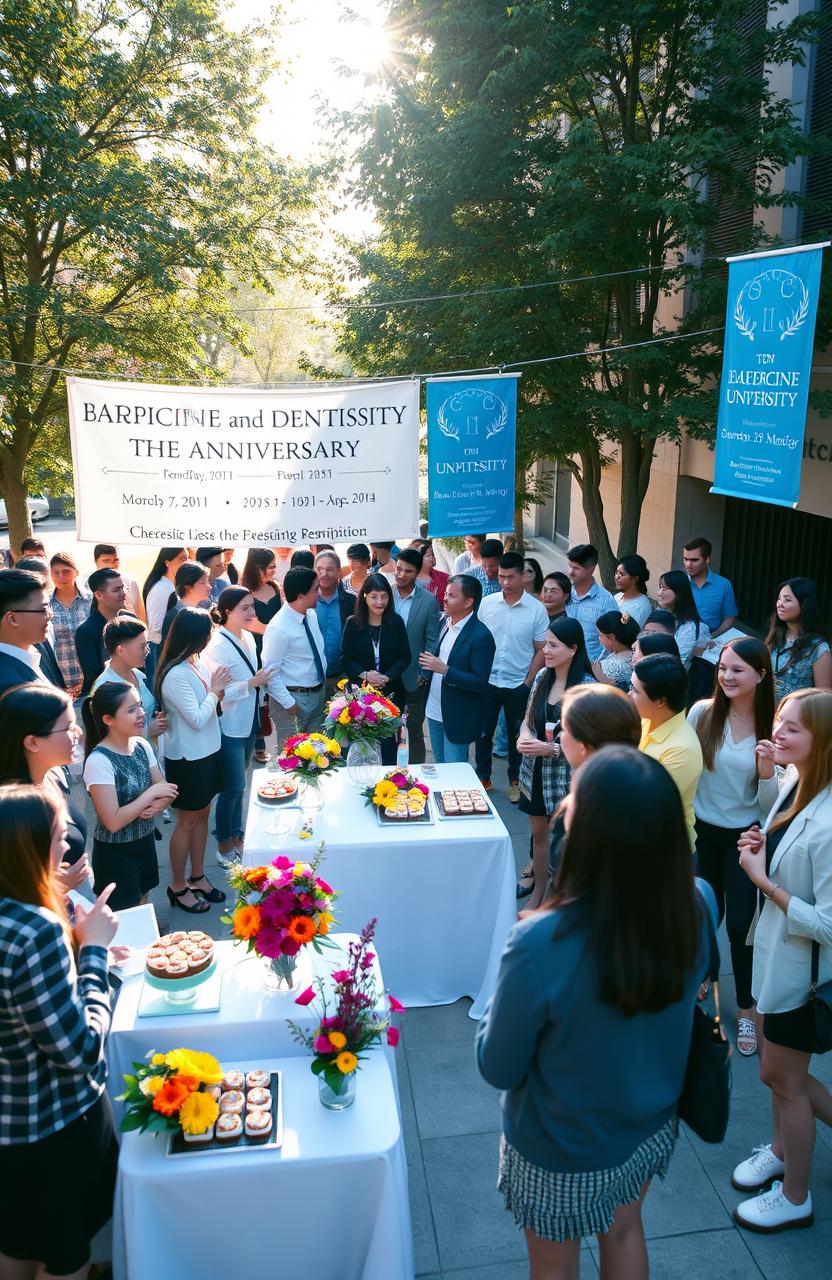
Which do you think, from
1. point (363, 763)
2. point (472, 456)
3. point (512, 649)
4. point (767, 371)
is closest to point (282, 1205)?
point (363, 763)

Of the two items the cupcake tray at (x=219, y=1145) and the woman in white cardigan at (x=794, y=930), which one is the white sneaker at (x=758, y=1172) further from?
the cupcake tray at (x=219, y=1145)

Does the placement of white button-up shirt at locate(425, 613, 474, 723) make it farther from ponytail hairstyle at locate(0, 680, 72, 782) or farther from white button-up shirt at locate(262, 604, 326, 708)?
ponytail hairstyle at locate(0, 680, 72, 782)

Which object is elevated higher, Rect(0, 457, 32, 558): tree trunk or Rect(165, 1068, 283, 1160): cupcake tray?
Rect(0, 457, 32, 558): tree trunk

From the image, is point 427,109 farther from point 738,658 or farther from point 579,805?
point 579,805

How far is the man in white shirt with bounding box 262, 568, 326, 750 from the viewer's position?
628 cm

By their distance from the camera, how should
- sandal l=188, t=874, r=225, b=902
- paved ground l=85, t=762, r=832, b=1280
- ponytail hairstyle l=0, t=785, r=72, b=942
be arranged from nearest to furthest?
1. ponytail hairstyle l=0, t=785, r=72, b=942
2. paved ground l=85, t=762, r=832, b=1280
3. sandal l=188, t=874, r=225, b=902

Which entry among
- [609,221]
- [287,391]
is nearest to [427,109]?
[609,221]

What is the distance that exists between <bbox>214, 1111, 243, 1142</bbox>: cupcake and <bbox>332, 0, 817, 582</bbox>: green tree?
7240 millimetres

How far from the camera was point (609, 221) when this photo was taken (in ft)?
27.7

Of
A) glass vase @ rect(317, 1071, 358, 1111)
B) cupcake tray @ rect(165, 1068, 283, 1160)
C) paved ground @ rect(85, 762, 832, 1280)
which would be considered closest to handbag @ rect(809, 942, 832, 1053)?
paved ground @ rect(85, 762, 832, 1280)

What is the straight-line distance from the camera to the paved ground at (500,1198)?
10.3ft

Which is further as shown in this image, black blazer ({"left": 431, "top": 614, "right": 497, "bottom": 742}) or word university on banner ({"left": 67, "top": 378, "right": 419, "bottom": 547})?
→ black blazer ({"left": 431, "top": 614, "right": 497, "bottom": 742})

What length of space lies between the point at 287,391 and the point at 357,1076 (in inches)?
166

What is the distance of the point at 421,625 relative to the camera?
7.16 meters
